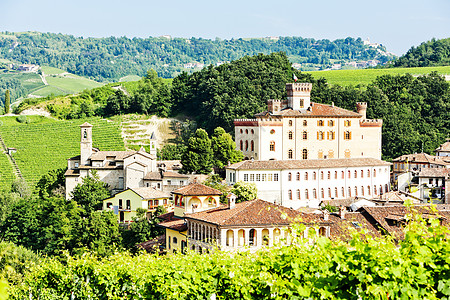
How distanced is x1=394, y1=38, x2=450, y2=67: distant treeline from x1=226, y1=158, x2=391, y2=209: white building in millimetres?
95620

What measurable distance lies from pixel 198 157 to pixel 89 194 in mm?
10407

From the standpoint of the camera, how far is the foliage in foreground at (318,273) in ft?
53.8

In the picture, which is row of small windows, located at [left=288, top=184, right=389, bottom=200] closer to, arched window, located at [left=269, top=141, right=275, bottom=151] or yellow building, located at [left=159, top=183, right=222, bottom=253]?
arched window, located at [left=269, top=141, right=275, bottom=151]

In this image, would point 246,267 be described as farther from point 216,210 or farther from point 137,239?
point 137,239

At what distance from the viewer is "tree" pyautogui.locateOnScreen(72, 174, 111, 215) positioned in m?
66.2

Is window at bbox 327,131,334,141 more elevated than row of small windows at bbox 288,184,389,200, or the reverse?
window at bbox 327,131,334,141

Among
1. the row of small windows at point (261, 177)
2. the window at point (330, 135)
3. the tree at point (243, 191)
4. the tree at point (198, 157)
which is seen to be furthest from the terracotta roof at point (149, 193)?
the window at point (330, 135)

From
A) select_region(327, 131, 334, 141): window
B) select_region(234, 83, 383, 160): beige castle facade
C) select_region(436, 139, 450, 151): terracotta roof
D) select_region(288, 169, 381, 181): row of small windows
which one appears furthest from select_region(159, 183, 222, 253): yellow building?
select_region(436, 139, 450, 151): terracotta roof

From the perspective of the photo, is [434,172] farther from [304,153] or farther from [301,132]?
[301,132]

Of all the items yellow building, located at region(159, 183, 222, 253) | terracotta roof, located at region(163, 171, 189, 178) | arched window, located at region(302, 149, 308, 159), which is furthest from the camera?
arched window, located at region(302, 149, 308, 159)

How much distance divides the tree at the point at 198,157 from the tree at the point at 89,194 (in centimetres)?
762

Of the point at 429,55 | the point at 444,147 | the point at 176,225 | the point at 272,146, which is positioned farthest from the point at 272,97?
the point at 429,55

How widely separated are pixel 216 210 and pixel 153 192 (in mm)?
16341

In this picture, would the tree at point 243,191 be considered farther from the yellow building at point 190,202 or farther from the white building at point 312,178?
the yellow building at point 190,202
